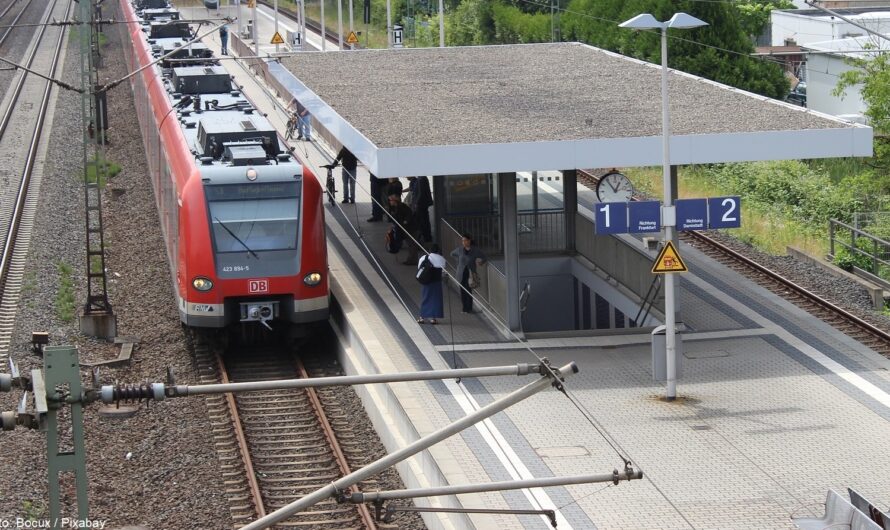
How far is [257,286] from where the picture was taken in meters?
19.5

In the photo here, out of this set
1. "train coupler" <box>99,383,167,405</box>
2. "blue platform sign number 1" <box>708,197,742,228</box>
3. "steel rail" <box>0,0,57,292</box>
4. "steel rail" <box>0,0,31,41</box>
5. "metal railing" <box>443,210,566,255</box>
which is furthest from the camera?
"steel rail" <box>0,0,31,41</box>

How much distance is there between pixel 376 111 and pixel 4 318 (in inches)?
252

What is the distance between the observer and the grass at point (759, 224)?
28391 mm

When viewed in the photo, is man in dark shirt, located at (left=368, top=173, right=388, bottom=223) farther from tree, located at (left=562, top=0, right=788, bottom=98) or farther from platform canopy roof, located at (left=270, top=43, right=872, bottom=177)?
tree, located at (left=562, top=0, right=788, bottom=98)

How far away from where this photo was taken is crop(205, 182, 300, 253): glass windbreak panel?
19.5 meters

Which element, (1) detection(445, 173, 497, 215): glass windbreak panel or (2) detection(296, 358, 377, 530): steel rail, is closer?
(2) detection(296, 358, 377, 530): steel rail

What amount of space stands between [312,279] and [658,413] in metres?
5.33

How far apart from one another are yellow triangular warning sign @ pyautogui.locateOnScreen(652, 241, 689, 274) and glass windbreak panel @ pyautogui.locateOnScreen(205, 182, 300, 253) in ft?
17.0

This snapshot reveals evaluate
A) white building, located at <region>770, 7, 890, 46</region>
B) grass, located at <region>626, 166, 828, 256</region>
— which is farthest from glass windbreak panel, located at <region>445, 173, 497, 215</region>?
white building, located at <region>770, 7, 890, 46</region>

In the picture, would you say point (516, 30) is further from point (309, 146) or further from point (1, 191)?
point (1, 191)

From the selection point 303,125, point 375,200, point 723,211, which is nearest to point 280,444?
point 723,211

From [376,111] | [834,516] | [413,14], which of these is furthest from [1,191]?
[413,14]

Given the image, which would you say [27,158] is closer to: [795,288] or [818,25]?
[795,288]

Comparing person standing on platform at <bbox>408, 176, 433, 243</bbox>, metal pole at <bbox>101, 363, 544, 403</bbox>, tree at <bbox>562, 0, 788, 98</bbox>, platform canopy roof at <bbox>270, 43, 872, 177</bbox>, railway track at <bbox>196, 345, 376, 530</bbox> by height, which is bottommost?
railway track at <bbox>196, 345, 376, 530</bbox>
